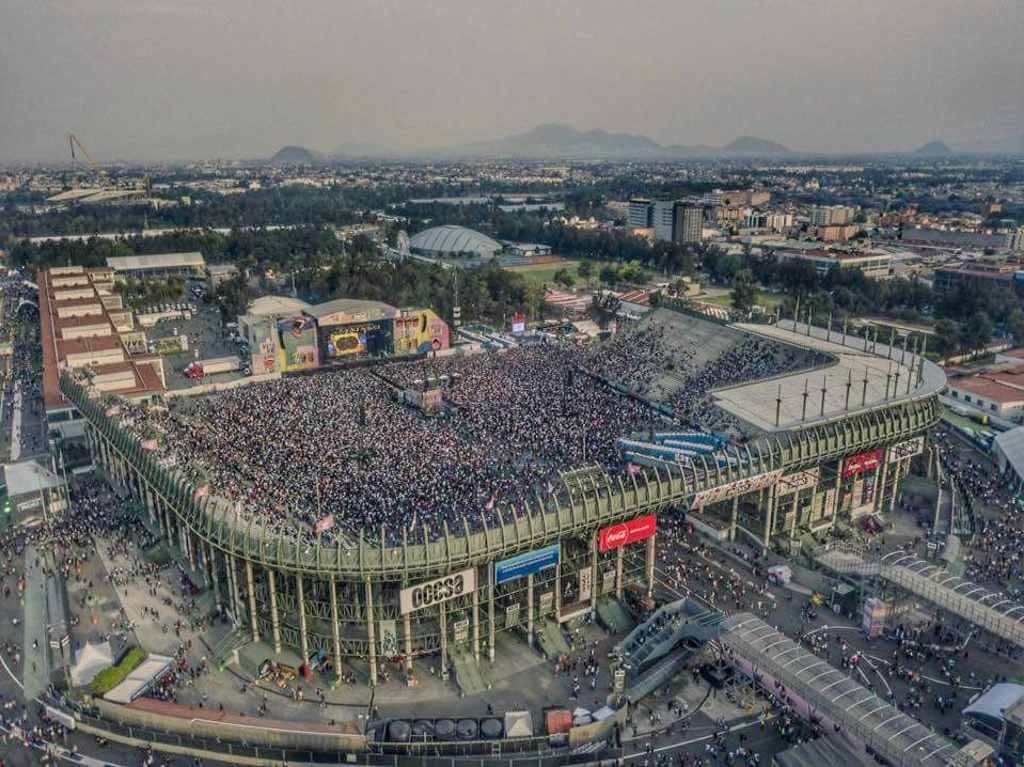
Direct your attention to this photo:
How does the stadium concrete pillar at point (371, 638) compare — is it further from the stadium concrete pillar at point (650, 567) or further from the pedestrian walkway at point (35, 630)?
the stadium concrete pillar at point (650, 567)

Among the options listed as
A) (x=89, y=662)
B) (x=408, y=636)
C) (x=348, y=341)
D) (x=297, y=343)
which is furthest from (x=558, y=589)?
(x=348, y=341)

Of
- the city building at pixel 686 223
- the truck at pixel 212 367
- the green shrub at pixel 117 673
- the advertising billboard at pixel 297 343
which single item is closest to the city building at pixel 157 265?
the truck at pixel 212 367

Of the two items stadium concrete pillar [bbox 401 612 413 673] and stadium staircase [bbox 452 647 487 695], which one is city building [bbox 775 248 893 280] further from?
stadium concrete pillar [bbox 401 612 413 673]

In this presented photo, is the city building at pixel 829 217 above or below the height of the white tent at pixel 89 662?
above

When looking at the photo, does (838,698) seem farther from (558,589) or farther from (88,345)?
(88,345)

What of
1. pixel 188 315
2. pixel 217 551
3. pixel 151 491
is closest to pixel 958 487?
pixel 217 551

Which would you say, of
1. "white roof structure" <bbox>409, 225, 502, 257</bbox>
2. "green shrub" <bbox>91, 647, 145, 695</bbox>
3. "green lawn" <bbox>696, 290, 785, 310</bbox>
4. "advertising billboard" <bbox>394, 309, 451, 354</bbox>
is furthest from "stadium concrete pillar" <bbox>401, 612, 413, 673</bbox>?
"white roof structure" <bbox>409, 225, 502, 257</bbox>

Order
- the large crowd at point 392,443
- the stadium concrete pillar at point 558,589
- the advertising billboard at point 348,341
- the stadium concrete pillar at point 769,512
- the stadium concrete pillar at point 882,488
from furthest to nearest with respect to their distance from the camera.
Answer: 1. the advertising billboard at point 348,341
2. the stadium concrete pillar at point 882,488
3. the stadium concrete pillar at point 769,512
4. the large crowd at point 392,443
5. the stadium concrete pillar at point 558,589

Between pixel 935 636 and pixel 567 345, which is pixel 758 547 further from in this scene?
pixel 567 345
